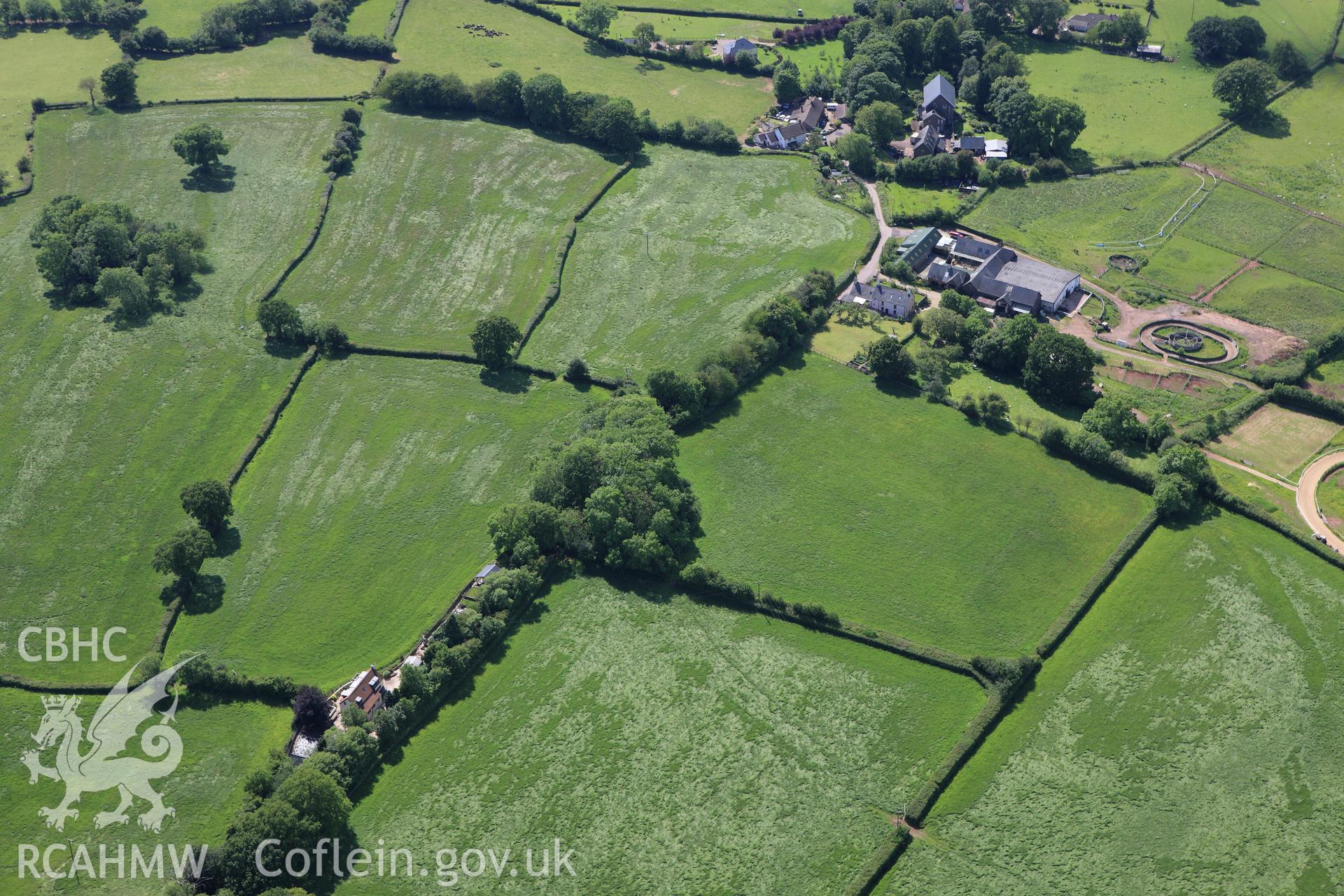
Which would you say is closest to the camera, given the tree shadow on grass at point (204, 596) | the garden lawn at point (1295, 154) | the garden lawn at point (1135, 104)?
the tree shadow on grass at point (204, 596)

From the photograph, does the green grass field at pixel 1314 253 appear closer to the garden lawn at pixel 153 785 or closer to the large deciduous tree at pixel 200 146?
the garden lawn at pixel 153 785

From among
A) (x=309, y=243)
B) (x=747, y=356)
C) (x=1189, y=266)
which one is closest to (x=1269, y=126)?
(x=1189, y=266)

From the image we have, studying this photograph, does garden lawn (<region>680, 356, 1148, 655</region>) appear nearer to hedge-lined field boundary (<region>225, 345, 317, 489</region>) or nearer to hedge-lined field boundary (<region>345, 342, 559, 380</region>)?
hedge-lined field boundary (<region>345, 342, 559, 380</region>)

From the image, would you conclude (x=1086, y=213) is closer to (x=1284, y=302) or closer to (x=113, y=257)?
(x=1284, y=302)

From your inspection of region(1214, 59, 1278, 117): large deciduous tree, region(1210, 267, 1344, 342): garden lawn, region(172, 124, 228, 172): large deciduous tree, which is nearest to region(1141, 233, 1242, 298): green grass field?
region(1210, 267, 1344, 342): garden lawn

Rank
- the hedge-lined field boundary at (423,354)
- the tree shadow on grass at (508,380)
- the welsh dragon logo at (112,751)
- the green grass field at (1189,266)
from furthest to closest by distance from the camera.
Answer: the green grass field at (1189,266)
the hedge-lined field boundary at (423,354)
the tree shadow on grass at (508,380)
the welsh dragon logo at (112,751)

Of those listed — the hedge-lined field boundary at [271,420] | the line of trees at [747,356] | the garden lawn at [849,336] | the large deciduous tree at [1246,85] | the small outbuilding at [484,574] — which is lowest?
the small outbuilding at [484,574]

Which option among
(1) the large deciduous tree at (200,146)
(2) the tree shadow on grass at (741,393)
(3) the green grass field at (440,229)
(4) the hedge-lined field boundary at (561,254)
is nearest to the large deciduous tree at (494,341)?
(4) the hedge-lined field boundary at (561,254)

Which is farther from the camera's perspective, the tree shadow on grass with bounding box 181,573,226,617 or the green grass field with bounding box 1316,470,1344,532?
the green grass field with bounding box 1316,470,1344,532
